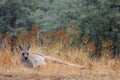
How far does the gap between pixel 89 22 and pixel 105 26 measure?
44.4 inches

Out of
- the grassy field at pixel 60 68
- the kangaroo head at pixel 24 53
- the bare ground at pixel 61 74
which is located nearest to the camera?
the bare ground at pixel 61 74

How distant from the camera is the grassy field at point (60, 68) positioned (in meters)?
7.33

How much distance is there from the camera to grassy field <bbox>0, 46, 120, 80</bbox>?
7.33 metres

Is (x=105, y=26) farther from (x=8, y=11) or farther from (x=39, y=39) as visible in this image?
(x=8, y=11)

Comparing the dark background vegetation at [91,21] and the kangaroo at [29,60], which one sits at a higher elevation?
the kangaroo at [29,60]

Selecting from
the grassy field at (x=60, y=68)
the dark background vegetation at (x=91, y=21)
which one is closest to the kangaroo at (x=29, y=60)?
the grassy field at (x=60, y=68)

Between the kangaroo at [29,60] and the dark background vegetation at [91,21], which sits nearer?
the kangaroo at [29,60]

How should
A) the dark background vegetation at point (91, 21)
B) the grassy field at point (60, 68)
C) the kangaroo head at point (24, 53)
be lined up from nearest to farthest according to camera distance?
the grassy field at point (60, 68), the kangaroo head at point (24, 53), the dark background vegetation at point (91, 21)

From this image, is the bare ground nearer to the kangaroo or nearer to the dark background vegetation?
the kangaroo

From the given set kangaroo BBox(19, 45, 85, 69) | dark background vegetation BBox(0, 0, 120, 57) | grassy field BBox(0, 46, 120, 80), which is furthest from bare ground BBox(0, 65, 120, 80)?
dark background vegetation BBox(0, 0, 120, 57)

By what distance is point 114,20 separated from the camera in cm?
1802

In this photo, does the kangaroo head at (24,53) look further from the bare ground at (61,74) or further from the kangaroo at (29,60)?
the bare ground at (61,74)

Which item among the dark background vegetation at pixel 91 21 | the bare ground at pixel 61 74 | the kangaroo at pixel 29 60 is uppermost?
the bare ground at pixel 61 74

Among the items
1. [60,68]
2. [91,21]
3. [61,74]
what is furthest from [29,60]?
[91,21]
